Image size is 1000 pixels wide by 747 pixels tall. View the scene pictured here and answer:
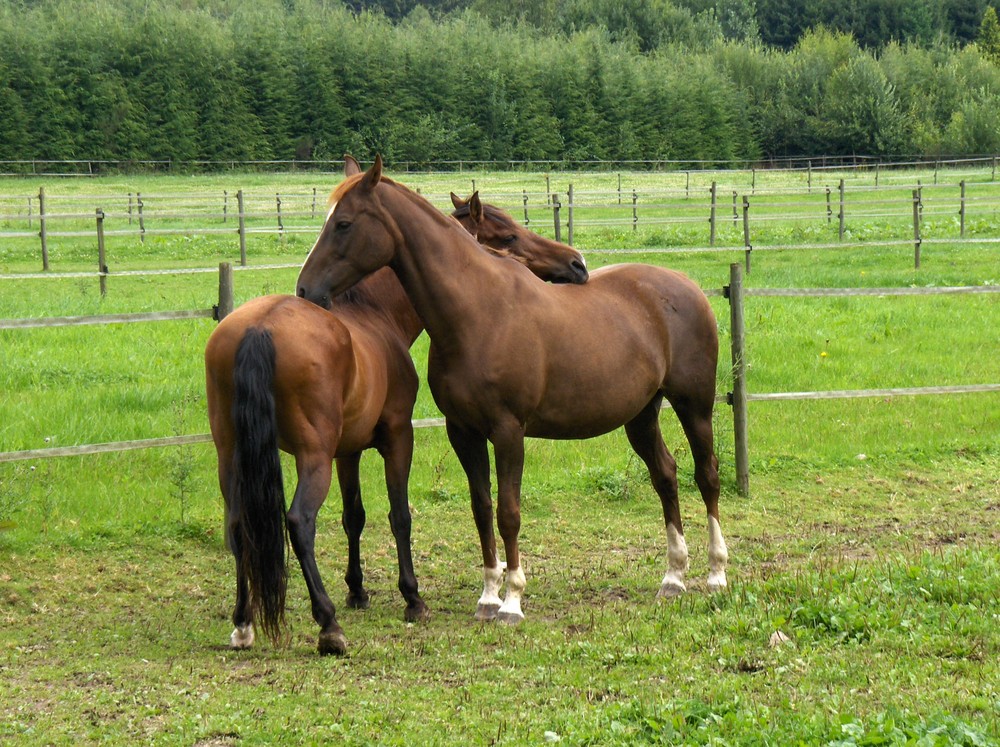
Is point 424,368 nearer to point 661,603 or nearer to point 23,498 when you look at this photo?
point 23,498

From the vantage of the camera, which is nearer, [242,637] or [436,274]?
[242,637]

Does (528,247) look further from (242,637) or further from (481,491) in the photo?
(242,637)

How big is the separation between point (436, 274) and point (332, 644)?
1768 millimetres

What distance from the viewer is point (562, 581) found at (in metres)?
6.02

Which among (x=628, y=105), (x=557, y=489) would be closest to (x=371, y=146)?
(x=628, y=105)

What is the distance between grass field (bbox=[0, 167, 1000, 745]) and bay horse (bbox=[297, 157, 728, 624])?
0.65 metres

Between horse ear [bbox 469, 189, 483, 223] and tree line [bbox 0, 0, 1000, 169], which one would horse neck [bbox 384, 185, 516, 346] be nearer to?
horse ear [bbox 469, 189, 483, 223]

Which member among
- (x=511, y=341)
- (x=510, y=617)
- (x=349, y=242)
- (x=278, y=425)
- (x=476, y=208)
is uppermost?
(x=476, y=208)

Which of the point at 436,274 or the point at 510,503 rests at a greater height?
the point at 436,274

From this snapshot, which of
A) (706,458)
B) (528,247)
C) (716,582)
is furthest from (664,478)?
(528,247)

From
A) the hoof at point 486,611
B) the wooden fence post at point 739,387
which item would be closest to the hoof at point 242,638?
the hoof at point 486,611

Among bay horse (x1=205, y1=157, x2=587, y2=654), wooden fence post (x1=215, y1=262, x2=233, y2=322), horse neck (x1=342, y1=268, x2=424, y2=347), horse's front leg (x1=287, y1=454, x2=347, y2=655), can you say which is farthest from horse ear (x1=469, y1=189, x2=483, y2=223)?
horse's front leg (x1=287, y1=454, x2=347, y2=655)

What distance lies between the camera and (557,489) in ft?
25.8

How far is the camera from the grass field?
150 inches
